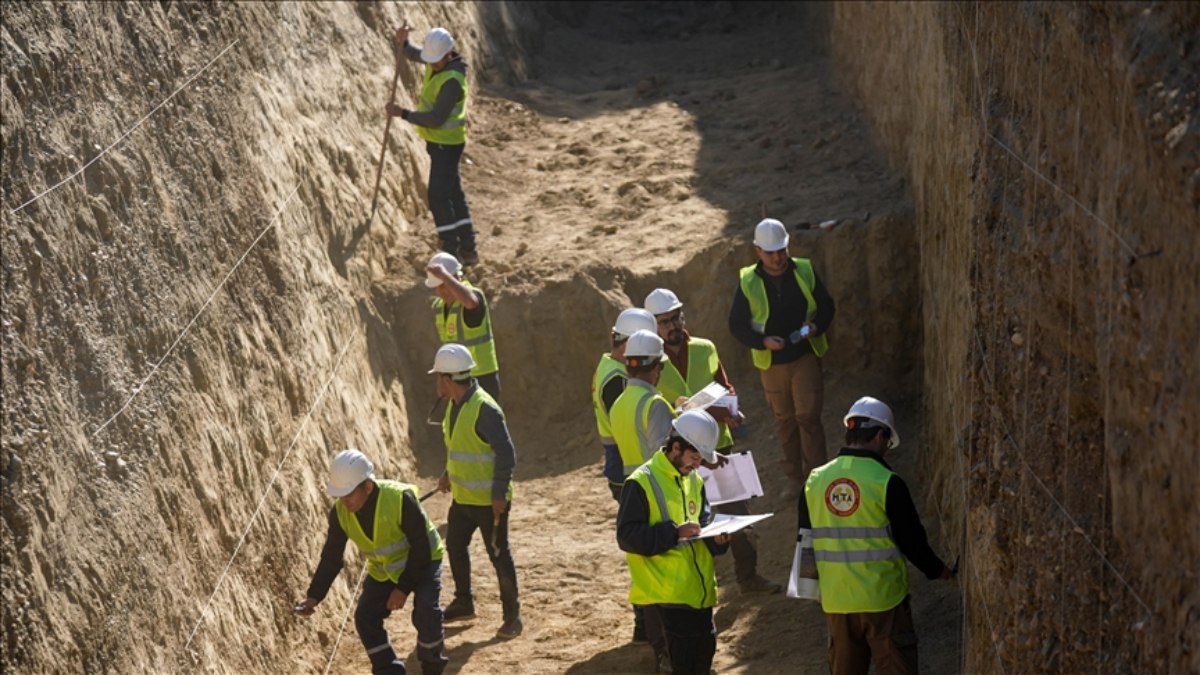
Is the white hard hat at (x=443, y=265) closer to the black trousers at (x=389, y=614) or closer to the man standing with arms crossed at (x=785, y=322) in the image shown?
the man standing with arms crossed at (x=785, y=322)

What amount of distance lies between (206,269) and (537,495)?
14.1 feet

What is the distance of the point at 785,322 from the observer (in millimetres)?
12055

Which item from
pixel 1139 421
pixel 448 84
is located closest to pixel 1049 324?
pixel 1139 421

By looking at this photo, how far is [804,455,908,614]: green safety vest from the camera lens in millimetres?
8180

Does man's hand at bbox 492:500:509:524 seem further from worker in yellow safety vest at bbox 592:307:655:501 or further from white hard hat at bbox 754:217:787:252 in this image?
white hard hat at bbox 754:217:787:252

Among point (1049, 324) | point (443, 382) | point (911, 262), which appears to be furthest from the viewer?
point (911, 262)

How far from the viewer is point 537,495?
1414cm

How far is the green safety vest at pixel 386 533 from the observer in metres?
9.57

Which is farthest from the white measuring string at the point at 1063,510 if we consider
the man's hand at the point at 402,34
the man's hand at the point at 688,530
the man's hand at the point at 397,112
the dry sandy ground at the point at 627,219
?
the man's hand at the point at 402,34

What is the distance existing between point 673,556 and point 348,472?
210cm

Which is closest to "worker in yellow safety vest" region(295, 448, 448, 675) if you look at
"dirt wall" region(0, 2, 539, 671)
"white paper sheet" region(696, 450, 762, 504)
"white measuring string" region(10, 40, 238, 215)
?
"dirt wall" region(0, 2, 539, 671)

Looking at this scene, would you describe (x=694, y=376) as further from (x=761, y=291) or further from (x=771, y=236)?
(x=771, y=236)

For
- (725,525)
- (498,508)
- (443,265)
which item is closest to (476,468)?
(498,508)

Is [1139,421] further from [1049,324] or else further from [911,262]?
[911,262]
